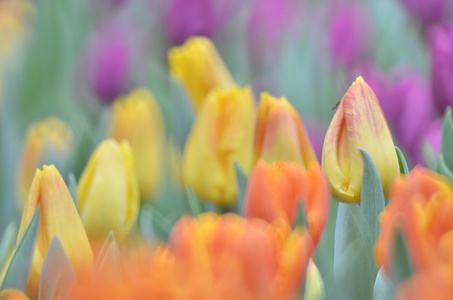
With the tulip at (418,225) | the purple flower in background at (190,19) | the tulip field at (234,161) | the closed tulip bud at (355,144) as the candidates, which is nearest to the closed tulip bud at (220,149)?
the tulip field at (234,161)

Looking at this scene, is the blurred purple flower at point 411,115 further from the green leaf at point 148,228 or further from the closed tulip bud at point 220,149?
the green leaf at point 148,228

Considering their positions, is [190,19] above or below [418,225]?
above

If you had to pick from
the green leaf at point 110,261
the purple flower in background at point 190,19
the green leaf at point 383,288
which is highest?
the purple flower in background at point 190,19

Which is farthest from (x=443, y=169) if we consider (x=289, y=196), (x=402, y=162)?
(x=289, y=196)

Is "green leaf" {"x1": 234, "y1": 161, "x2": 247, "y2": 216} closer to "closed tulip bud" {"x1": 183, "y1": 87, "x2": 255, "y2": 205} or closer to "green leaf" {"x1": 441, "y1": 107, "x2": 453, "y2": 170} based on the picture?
"closed tulip bud" {"x1": 183, "y1": 87, "x2": 255, "y2": 205}

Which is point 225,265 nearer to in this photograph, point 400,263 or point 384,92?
point 400,263

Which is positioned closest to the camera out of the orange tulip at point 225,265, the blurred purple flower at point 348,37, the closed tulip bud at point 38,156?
the orange tulip at point 225,265

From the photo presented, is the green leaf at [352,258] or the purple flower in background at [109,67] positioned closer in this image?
the green leaf at [352,258]

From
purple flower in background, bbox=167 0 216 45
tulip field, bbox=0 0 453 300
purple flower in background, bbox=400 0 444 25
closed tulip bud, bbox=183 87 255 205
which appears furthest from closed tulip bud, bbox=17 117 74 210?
purple flower in background, bbox=400 0 444 25

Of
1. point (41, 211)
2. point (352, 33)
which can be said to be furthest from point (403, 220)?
point (352, 33)
